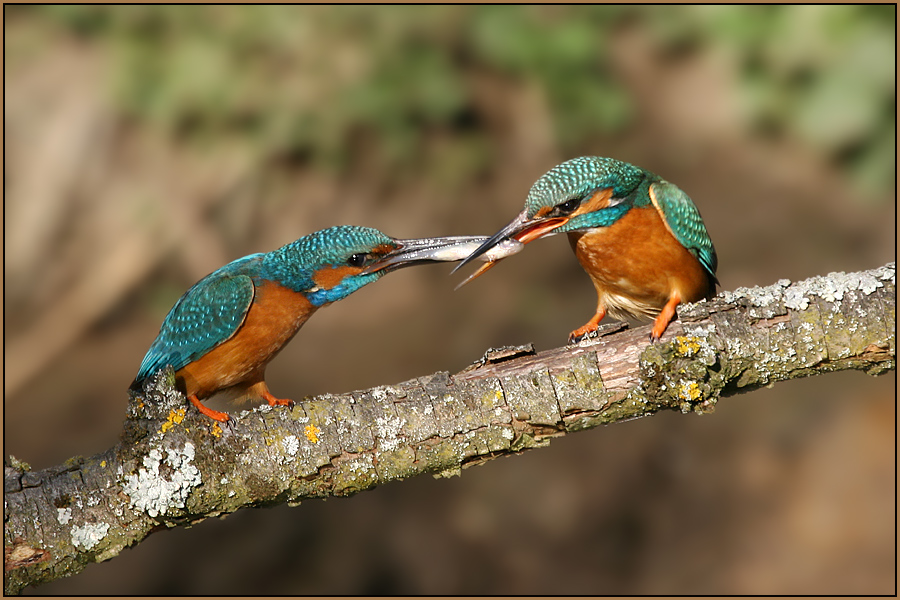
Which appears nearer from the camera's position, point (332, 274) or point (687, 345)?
point (687, 345)

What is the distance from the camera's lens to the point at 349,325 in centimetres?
704

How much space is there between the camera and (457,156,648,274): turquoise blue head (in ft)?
10.4

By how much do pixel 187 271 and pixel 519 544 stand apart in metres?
3.66

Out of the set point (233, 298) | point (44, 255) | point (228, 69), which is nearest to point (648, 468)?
point (233, 298)

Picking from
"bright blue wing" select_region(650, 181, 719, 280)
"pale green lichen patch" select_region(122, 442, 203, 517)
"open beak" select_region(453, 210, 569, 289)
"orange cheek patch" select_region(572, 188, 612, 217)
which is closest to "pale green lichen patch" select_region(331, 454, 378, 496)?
"pale green lichen patch" select_region(122, 442, 203, 517)

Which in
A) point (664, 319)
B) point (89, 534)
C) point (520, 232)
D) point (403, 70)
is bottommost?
point (89, 534)

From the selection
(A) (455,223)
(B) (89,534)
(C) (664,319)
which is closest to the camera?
(B) (89,534)

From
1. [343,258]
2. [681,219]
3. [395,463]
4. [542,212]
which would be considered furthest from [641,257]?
[395,463]

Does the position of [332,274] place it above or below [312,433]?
above

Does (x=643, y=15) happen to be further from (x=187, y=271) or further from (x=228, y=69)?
(x=187, y=271)

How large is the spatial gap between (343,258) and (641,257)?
1.27m

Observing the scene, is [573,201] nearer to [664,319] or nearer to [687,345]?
[664,319]

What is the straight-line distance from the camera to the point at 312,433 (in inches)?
107

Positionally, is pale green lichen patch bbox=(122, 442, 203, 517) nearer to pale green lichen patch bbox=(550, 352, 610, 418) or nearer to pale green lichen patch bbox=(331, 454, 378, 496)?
pale green lichen patch bbox=(331, 454, 378, 496)
